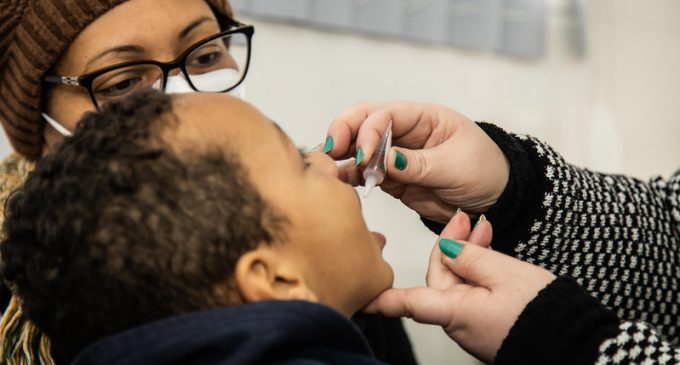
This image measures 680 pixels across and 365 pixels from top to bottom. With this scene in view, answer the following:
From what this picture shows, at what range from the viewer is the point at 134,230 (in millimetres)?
697

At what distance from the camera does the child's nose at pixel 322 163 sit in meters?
0.87

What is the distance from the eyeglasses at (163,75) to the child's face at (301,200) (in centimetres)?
45

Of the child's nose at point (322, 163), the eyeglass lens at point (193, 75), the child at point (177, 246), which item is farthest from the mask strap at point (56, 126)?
the child's nose at point (322, 163)

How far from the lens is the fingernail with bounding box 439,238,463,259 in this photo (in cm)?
88

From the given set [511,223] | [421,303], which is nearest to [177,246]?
[421,303]

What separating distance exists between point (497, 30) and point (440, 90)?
0.35 m

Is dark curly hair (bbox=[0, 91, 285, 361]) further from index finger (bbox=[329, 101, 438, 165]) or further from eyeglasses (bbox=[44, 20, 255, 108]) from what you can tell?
eyeglasses (bbox=[44, 20, 255, 108])

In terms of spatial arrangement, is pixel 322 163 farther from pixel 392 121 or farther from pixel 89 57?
pixel 89 57

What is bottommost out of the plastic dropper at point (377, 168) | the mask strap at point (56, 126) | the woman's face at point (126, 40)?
the mask strap at point (56, 126)

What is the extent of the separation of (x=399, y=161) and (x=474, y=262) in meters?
0.18

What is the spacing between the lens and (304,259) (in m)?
0.78

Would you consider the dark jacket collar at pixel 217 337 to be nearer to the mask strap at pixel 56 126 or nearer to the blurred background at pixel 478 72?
the mask strap at pixel 56 126

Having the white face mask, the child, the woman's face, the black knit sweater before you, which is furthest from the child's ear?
the woman's face

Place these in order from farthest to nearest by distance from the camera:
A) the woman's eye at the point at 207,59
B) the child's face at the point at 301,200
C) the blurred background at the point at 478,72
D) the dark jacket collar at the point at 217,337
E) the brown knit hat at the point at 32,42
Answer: the blurred background at the point at 478,72
the woman's eye at the point at 207,59
the brown knit hat at the point at 32,42
the child's face at the point at 301,200
the dark jacket collar at the point at 217,337
